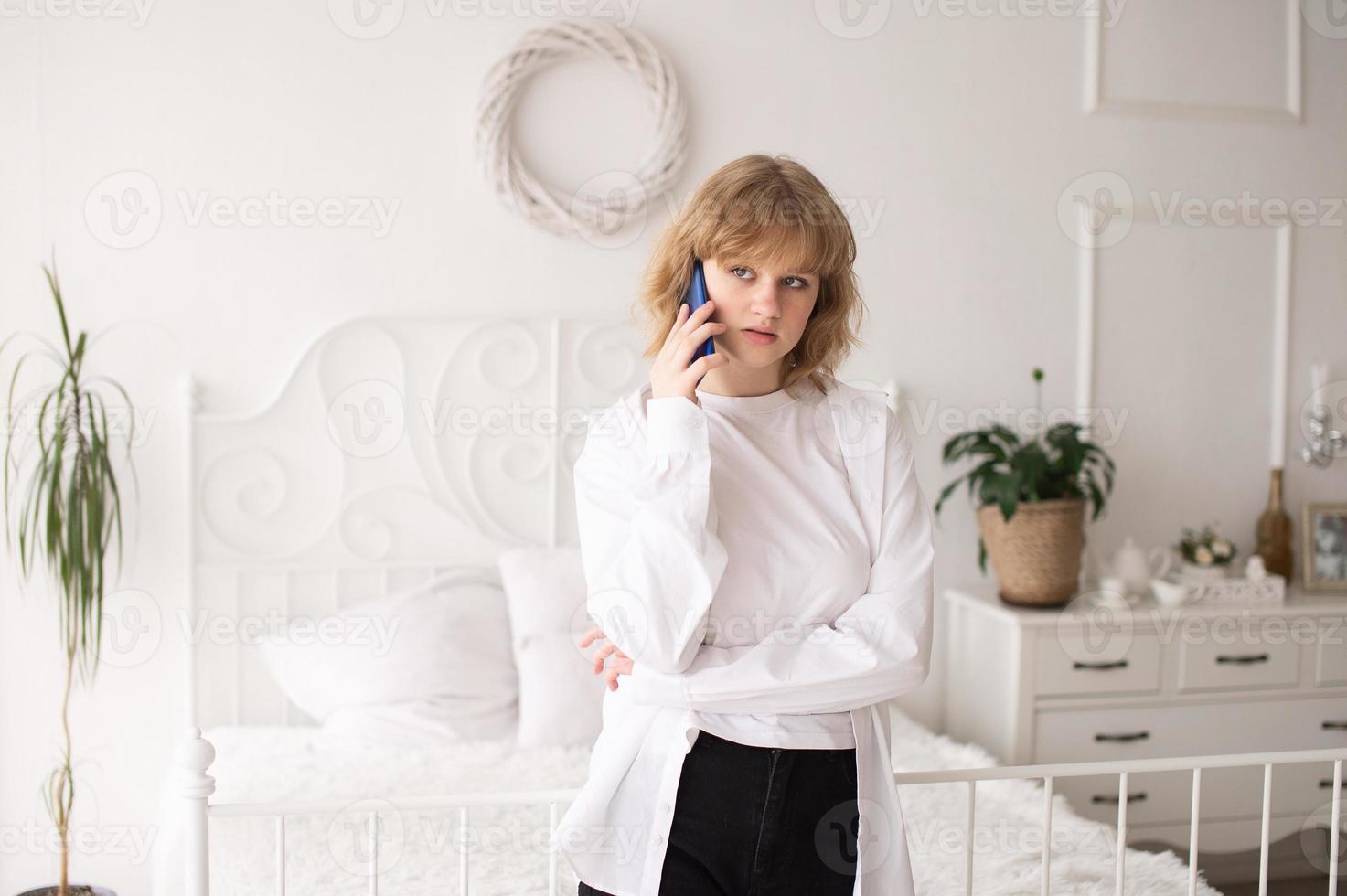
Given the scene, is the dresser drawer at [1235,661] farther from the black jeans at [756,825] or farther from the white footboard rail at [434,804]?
the black jeans at [756,825]

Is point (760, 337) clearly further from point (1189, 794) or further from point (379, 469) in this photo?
point (1189, 794)

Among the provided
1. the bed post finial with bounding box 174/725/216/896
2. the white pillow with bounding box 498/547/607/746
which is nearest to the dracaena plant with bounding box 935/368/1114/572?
the white pillow with bounding box 498/547/607/746

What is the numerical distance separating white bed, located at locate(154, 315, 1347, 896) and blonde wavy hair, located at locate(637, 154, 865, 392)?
1.19 metres

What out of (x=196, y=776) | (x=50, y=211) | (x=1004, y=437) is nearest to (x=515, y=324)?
(x=50, y=211)

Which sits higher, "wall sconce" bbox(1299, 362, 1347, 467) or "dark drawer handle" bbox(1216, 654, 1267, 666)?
"wall sconce" bbox(1299, 362, 1347, 467)

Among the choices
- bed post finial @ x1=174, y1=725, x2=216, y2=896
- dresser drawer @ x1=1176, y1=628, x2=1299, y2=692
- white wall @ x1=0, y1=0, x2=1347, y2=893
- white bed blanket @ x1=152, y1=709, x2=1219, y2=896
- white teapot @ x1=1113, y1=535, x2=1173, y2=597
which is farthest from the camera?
white teapot @ x1=1113, y1=535, x2=1173, y2=597

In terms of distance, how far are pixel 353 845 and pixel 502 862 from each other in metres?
0.27

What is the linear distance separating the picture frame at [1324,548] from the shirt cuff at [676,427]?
2736 mm

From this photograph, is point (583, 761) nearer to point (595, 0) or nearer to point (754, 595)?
point (754, 595)

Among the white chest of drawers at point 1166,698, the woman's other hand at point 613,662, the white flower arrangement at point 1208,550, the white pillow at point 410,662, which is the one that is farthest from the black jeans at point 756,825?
the white flower arrangement at point 1208,550

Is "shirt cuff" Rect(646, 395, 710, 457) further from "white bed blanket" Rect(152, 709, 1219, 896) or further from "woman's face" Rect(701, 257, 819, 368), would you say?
"white bed blanket" Rect(152, 709, 1219, 896)

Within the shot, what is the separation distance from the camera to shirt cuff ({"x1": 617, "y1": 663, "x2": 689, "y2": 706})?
3.96 ft

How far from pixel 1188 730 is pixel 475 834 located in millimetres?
1897

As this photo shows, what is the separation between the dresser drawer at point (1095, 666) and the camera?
283 centimetres
